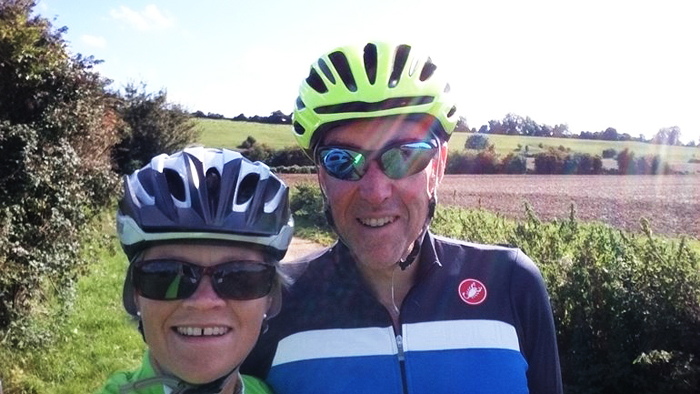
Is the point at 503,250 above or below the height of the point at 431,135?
below

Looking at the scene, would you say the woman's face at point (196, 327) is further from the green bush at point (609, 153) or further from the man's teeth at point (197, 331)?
the green bush at point (609, 153)

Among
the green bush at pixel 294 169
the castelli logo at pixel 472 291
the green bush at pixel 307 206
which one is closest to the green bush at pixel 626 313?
the castelli logo at pixel 472 291

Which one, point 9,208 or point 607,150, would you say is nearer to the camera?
point 9,208

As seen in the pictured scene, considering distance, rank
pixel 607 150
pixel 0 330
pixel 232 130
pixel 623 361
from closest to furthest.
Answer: pixel 623 361 → pixel 0 330 → pixel 607 150 → pixel 232 130

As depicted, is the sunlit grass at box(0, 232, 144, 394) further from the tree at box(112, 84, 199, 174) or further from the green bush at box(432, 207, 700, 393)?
the tree at box(112, 84, 199, 174)

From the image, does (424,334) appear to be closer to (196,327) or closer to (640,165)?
(196,327)

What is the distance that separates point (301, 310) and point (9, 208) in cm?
707

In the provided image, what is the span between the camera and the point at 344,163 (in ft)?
7.62

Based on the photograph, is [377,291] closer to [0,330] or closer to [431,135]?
[431,135]

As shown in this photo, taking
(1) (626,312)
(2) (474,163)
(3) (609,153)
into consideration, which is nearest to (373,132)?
(1) (626,312)

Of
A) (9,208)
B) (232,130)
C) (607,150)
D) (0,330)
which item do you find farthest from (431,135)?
(232,130)

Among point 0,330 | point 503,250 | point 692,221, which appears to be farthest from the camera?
point 692,221

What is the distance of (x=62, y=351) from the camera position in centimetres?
804

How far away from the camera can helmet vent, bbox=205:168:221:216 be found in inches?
83.4
